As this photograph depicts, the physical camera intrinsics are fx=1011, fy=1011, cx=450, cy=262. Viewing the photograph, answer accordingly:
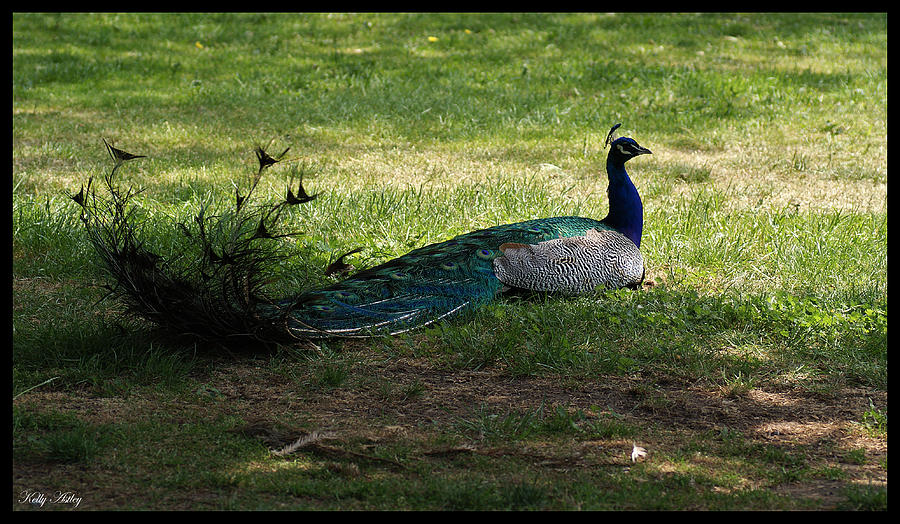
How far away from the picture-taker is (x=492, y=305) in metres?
5.58

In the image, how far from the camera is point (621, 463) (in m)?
3.90

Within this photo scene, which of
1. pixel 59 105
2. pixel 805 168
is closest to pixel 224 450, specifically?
pixel 805 168

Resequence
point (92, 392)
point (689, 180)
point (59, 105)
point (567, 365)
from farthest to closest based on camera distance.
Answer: point (59, 105) < point (689, 180) < point (567, 365) < point (92, 392)

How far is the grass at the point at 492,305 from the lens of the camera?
3.84 m

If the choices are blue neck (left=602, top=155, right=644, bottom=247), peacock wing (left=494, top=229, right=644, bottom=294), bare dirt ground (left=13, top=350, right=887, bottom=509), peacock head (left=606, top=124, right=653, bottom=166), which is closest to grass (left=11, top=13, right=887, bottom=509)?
bare dirt ground (left=13, top=350, right=887, bottom=509)

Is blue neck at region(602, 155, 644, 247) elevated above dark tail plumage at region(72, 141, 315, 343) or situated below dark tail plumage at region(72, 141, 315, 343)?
above

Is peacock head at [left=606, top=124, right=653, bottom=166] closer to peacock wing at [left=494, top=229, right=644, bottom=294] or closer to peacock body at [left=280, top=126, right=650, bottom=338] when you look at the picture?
peacock body at [left=280, top=126, right=650, bottom=338]

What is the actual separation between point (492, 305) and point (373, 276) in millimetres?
693

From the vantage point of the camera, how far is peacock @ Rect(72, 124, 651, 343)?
15.8 ft

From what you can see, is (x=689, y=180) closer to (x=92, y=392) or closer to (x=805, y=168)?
(x=805, y=168)

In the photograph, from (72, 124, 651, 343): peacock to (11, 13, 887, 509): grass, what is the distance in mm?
149

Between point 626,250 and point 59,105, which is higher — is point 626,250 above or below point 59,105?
below

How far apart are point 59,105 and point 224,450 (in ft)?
26.8

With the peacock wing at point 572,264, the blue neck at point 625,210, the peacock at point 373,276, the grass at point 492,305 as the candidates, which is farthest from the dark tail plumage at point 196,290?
the blue neck at point 625,210
